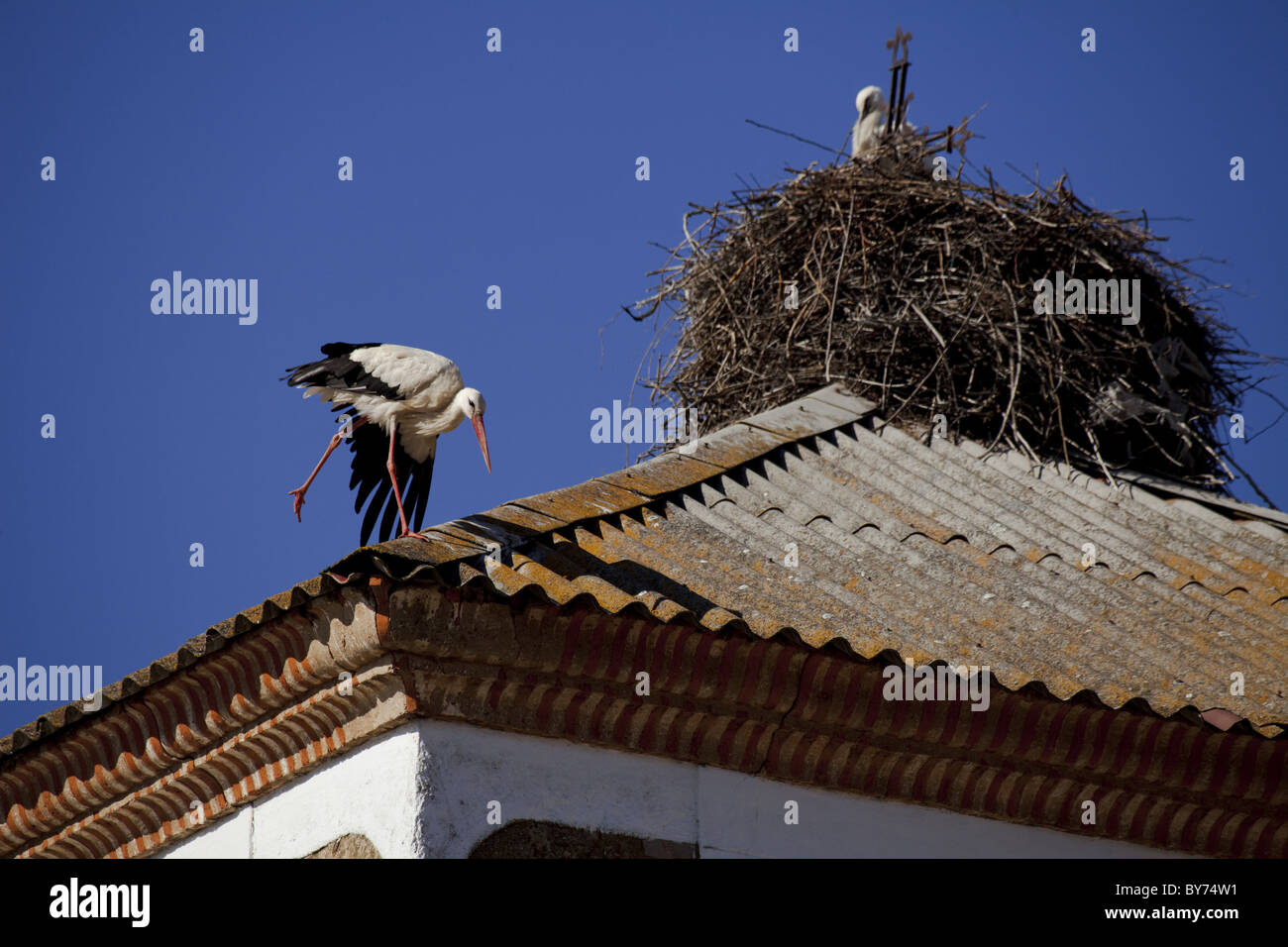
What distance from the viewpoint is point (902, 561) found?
7.66m

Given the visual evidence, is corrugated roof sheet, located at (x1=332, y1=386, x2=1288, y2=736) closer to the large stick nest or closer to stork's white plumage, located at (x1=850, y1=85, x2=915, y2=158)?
the large stick nest

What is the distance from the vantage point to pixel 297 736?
586 cm

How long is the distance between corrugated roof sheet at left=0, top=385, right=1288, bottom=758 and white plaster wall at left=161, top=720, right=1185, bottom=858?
1.91 ft

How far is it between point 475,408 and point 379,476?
2.37 ft

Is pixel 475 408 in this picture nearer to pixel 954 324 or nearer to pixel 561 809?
pixel 561 809

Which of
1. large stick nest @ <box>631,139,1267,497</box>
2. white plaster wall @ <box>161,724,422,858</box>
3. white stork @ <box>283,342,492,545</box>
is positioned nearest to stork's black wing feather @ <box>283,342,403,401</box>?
white stork @ <box>283,342,492,545</box>

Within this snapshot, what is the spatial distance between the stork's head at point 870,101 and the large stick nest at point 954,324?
1.56 metres

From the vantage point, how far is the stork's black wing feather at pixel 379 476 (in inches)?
291

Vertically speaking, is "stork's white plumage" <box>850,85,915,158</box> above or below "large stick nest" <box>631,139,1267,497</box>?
above

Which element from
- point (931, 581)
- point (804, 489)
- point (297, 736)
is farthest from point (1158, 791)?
point (297, 736)

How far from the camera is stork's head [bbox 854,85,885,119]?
13.4 meters

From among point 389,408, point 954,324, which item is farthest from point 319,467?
point 954,324

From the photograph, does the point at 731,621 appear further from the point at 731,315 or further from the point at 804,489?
the point at 731,315

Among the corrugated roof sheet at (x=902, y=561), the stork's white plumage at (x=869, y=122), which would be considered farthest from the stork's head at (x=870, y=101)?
the corrugated roof sheet at (x=902, y=561)
